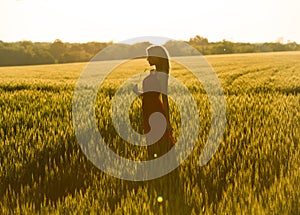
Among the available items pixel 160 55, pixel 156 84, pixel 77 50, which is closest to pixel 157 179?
pixel 156 84

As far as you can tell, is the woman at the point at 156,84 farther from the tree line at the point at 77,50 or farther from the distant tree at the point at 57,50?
the distant tree at the point at 57,50

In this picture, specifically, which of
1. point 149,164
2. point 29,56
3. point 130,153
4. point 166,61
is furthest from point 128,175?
point 29,56

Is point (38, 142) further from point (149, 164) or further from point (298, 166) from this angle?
point (298, 166)

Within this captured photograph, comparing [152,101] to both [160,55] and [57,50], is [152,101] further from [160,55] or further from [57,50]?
[57,50]

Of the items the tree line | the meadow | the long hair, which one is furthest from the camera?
the tree line

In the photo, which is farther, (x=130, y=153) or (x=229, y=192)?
(x=130, y=153)

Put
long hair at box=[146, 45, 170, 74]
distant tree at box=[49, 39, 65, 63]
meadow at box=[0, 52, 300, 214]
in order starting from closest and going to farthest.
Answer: meadow at box=[0, 52, 300, 214]
long hair at box=[146, 45, 170, 74]
distant tree at box=[49, 39, 65, 63]

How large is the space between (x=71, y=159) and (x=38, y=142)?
16.2 inches

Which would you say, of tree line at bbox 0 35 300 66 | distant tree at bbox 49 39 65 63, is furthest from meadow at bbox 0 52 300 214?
distant tree at bbox 49 39 65 63

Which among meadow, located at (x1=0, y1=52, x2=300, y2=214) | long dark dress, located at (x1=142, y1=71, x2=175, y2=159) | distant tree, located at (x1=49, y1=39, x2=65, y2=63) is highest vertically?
distant tree, located at (x1=49, y1=39, x2=65, y2=63)

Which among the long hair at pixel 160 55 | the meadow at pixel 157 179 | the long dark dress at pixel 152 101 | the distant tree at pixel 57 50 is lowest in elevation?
the meadow at pixel 157 179

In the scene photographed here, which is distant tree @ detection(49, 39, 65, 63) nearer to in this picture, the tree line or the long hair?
the tree line

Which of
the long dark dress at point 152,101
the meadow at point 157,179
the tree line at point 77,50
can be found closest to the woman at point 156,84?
the long dark dress at point 152,101

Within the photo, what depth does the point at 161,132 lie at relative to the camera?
3348 millimetres
